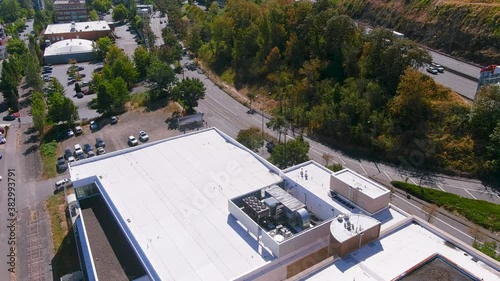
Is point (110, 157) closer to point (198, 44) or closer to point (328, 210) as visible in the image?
point (328, 210)

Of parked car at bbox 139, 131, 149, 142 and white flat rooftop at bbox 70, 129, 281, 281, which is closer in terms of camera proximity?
white flat rooftop at bbox 70, 129, 281, 281

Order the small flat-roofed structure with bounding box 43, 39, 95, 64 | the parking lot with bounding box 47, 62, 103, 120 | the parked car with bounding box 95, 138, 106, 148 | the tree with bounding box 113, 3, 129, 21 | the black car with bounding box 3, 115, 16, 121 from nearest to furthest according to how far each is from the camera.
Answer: the parked car with bounding box 95, 138, 106, 148 < the black car with bounding box 3, 115, 16, 121 < the parking lot with bounding box 47, 62, 103, 120 < the small flat-roofed structure with bounding box 43, 39, 95, 64 < the tree with bounding box 113, 3, 129, 21

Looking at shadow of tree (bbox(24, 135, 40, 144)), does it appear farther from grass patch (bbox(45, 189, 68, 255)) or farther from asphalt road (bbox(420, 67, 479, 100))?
asphalt road (bbox(420, 67, 479, 100))

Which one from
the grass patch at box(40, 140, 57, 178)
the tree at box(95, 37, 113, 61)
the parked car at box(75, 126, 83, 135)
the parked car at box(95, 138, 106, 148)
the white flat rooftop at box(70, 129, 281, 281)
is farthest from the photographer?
the tree at box(95, 37, 113, 61)

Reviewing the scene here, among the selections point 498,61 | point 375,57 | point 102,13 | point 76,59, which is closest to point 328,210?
point 375,57

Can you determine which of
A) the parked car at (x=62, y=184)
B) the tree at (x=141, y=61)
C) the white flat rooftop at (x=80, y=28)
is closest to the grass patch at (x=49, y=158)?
the parked car at (x=62, y=184)

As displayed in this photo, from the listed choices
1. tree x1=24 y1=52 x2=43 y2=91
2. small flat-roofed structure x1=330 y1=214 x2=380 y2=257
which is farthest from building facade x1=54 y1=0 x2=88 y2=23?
small flat-roofed structure x1=330 y1=214 x2=380 y2=257

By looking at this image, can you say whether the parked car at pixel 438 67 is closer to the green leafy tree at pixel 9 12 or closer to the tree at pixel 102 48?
the tree at pixel 102 48
